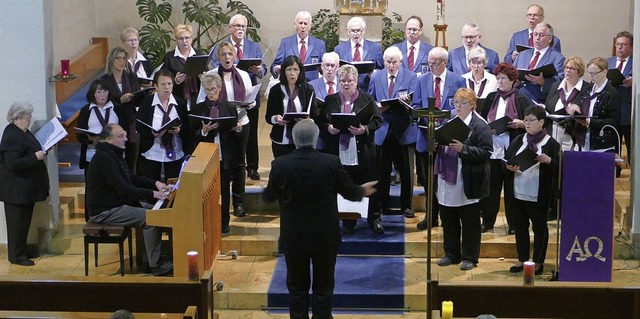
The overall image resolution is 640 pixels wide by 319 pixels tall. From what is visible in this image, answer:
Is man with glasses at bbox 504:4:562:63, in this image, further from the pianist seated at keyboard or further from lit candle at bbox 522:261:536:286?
lit candle at bbox 522:261:536:286

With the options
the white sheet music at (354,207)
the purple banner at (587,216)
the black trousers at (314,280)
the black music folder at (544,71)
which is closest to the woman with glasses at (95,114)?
the white sheet music at (354,207)

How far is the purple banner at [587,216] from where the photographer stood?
28.4ft

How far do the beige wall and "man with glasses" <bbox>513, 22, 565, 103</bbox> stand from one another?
4001mm

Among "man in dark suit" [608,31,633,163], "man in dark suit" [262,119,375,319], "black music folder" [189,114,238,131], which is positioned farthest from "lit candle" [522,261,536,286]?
"man in dark suit" [608,31,633,163]

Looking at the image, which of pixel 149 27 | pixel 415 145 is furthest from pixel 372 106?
pixel 149 27

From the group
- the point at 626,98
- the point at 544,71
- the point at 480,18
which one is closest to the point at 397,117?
the point at 544,71

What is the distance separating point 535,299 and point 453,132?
2176 mm

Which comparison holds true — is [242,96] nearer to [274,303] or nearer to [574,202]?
[274,303]

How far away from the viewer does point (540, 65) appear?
10727 mm

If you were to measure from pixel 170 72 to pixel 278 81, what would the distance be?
1016 mm

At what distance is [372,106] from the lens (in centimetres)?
950

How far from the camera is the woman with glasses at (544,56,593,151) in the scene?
9672 millimetres

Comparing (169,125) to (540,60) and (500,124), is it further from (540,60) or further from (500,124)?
(540,60)

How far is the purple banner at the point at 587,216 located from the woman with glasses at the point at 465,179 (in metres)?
0.67
